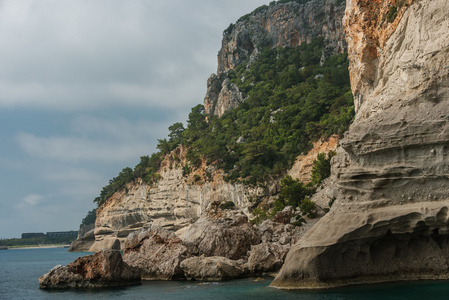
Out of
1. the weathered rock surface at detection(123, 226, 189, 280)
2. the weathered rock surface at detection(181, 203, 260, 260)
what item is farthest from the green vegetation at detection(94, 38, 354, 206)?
the weathered rock surface at detection(123, 226, 189, 280)

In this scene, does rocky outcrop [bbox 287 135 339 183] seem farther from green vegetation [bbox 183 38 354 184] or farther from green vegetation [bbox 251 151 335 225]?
green vegetation [bbox 251 151 335 225]

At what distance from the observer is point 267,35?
121562 millimetres

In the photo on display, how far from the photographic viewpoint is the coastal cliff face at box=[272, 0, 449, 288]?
2255cm

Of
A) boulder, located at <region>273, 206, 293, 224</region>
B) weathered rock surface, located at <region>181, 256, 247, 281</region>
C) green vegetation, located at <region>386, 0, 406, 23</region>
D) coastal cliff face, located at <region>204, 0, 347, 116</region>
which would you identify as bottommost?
weathered rock surface, located at <region>181, 256, 247, 281</region>

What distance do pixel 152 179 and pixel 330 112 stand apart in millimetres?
43121

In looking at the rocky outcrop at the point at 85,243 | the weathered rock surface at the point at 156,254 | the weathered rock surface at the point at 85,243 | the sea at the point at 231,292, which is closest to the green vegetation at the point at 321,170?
the weathered rock surface at the point at 156,254

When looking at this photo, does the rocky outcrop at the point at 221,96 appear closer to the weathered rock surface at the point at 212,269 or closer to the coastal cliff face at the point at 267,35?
the coastal cliff face at the point at 267,35

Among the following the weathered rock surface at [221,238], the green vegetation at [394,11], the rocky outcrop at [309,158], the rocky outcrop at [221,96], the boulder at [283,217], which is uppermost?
the rocky outcrop at [221,96]

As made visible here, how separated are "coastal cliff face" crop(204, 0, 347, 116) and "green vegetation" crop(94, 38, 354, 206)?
366cm

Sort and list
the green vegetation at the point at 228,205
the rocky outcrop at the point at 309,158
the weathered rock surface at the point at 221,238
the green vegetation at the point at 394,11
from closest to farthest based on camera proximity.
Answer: the green vegetation at the point at 394,11 → the weathered rock surface at the point at 221,238 → the rocky outcrop at the point at 309,158 → the green vegetation at the point at 228,205

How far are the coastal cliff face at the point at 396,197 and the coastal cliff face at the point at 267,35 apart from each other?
7259cm

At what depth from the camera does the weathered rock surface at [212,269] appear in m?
31.6

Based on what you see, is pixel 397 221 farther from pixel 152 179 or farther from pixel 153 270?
pixel 152 179

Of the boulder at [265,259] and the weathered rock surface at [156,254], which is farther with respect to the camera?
the weathered rock surface at [156,254]
